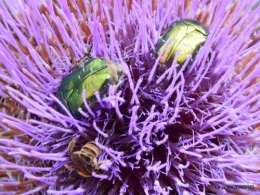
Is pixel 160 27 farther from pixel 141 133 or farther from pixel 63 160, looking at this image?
pixel 63 160

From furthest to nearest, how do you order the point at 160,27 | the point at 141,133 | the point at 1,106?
1. the point at 1,106
2. the point at 160,27
3. the point at 141,133

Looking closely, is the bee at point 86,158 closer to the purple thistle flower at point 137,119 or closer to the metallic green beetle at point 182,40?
the purple thistle flower at point 137,119

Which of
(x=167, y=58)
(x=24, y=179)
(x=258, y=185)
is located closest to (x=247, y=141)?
(x=258, y=185)

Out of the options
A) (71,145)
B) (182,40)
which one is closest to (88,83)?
(71,145)

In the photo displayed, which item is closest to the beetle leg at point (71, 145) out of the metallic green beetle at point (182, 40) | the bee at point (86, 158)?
the bee at point (86, 158)

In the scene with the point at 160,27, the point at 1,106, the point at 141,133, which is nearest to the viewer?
the point at 141,133

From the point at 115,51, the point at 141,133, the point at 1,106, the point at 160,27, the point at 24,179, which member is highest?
the point at 160,27

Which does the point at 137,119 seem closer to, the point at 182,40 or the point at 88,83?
the point at 88,83
